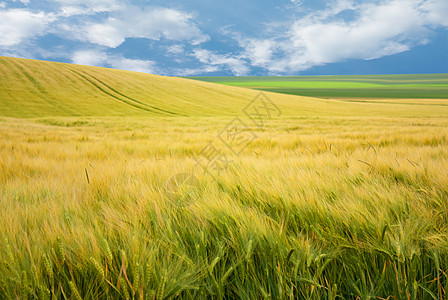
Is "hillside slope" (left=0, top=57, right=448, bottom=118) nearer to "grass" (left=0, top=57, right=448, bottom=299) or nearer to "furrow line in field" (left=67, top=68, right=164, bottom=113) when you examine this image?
"furrow line in field" (left=67, top=68, right=164, bottom=113)

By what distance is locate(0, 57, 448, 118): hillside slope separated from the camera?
21.7m

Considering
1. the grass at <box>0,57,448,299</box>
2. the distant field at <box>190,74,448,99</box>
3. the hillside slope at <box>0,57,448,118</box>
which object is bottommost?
the grass at <box>0,57,448,299</box>

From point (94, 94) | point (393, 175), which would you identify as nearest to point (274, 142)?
point (393, 175)

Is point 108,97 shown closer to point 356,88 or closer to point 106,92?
point 106,92

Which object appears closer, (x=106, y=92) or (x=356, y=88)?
(x=106, y=92)

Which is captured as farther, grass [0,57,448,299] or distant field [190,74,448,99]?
distant field [190,74,448,99]

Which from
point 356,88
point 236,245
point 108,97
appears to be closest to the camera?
A: point 236,245

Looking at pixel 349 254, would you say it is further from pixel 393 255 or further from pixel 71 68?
pixel 71 68

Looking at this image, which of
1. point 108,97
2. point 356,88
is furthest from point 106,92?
point 356,88

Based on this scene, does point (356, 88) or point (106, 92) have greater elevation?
point (356, 88)

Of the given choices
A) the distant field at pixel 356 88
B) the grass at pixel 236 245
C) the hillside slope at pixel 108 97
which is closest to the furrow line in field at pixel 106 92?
the hillside slope at pixel 108 97

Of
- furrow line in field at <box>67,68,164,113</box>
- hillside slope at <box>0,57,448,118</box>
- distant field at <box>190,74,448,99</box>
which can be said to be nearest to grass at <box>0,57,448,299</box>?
hillside slope at <box>0,57,448,118</box>

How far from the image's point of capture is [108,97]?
2558 centimetres

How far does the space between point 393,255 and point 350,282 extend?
0.16 metres
